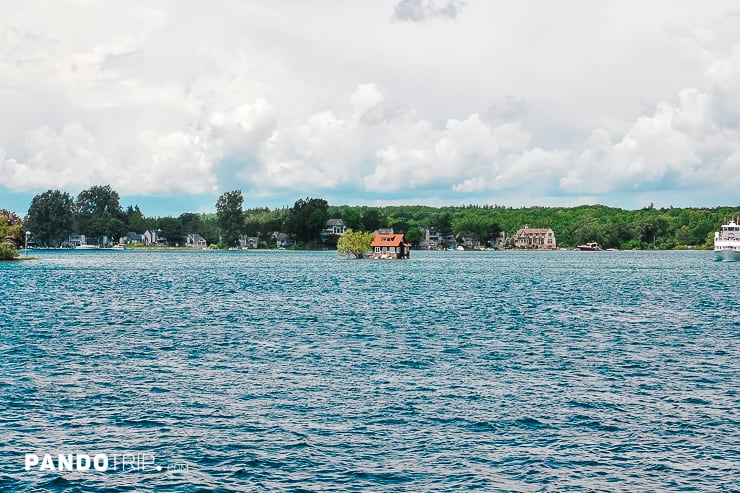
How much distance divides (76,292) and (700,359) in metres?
71.5

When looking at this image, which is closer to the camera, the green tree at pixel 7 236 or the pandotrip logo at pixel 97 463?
the pandotrip logo at pixel 97 463

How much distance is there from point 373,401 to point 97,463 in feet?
36.6

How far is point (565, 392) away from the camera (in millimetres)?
31562

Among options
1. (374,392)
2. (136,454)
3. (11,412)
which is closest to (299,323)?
(374,392)

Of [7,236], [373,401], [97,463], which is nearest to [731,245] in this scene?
[7,236]

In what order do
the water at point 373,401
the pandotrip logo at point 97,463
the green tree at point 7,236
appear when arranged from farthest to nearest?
the green tree at point 7,236 → the pandotrip logo at point 97,463 → the water at point 373,401

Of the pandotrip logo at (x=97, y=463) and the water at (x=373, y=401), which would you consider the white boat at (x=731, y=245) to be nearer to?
the water at (x=373, y=401)

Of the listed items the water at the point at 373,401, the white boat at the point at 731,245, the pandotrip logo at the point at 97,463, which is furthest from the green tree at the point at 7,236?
the white boat at the point at 731,245

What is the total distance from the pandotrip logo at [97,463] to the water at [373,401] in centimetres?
15

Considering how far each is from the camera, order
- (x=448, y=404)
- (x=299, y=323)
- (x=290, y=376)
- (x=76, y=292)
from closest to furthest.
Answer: (x=448, y=404) < (x=290, y=376) < (x=299, y=323) < (x=76, y=292)

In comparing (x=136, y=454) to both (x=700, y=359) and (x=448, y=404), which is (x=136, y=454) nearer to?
(x=448, y=404)

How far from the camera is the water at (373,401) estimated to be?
21516 mm

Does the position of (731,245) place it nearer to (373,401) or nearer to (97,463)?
(373,401)

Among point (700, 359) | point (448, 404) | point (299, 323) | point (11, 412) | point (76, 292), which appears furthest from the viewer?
point (76, 292)
